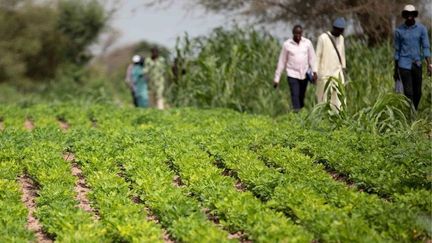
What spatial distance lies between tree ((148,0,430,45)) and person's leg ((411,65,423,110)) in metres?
4.28

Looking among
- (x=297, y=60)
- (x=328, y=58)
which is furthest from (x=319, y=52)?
(x=297, y=60)

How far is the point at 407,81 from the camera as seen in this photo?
993cm

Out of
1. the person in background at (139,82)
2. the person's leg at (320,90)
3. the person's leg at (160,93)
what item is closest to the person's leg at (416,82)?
the person's leg at (320,90)

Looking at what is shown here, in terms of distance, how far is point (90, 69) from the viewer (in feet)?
125

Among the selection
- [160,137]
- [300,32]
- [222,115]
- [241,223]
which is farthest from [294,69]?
[241,223]

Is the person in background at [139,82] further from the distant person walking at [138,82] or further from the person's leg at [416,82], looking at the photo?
the person's leg at [416,82]

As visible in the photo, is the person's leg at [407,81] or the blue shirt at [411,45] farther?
the person's leg at [407,81]

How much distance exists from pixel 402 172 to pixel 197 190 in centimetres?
188

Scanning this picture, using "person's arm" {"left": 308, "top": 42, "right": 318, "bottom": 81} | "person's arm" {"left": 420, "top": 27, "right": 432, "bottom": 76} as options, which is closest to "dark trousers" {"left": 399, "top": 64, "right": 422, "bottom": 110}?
"person's arm" {"left": 420, "top": 27, "right": 432, "bottom": 76}

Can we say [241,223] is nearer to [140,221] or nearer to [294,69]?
[140,221]

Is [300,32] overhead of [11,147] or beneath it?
overhead

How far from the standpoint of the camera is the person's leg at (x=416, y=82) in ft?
32.4

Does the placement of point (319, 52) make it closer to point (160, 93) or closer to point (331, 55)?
point (331, 55)

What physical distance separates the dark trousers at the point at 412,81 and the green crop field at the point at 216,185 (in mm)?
1521
